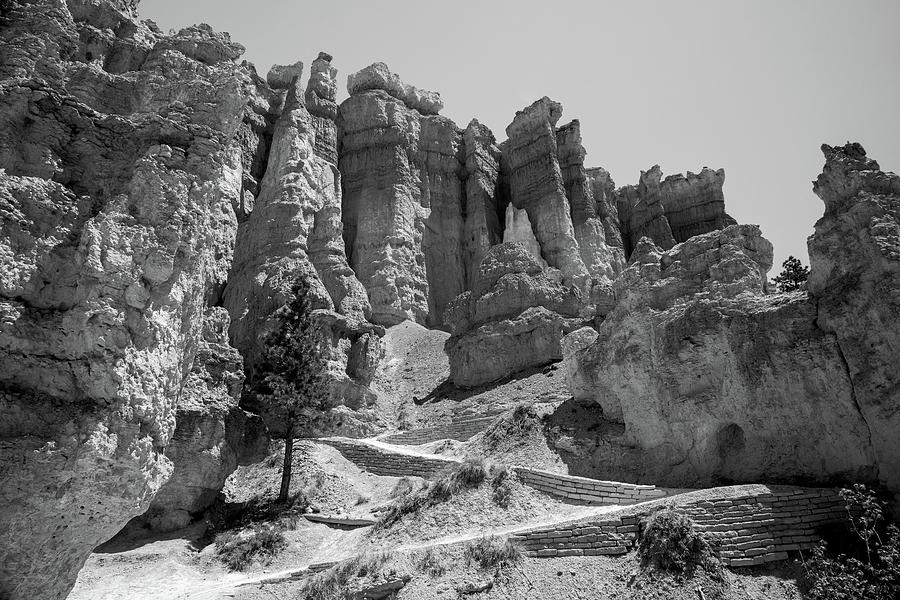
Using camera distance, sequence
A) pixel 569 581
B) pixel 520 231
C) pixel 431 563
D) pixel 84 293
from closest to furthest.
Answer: pixel 84 293 < pixel 569 581 < pixel 431 563 < pixel 520 231

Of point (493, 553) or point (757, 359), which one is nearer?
point (493, 553)

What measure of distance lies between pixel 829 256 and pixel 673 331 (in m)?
4.22

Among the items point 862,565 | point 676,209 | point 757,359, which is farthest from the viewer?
point 676,209

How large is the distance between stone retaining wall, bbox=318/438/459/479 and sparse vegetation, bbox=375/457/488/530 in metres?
3.10

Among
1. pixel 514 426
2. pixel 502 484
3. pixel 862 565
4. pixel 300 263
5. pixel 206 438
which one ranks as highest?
pixel 300 263

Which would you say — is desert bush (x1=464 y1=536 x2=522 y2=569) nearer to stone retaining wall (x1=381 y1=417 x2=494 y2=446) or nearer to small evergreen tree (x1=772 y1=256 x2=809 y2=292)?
stone retaining wall (x1=381 y1=417 x2=494 y2=446)

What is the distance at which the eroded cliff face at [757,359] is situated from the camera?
13562mm

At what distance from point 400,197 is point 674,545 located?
1696 inches

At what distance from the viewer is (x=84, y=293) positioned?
36.1 ft

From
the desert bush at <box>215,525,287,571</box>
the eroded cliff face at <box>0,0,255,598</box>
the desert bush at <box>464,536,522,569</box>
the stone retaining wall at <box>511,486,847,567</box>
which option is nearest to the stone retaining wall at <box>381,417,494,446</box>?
the desert bush at <box>215,525,287,571</box>

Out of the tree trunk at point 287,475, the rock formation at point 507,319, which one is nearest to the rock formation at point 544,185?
the rock formation at point 507,319

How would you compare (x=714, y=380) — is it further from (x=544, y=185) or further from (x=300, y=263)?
(x=544, y=185)

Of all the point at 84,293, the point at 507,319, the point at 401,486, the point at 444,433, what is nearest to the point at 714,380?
the point at 401,486

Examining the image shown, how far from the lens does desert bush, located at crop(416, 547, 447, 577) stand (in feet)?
43.1
